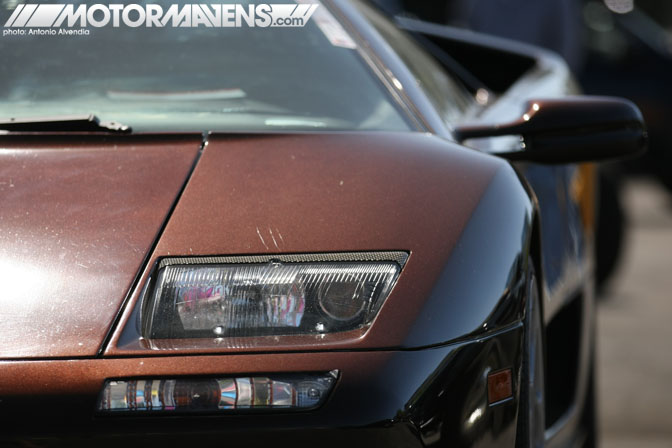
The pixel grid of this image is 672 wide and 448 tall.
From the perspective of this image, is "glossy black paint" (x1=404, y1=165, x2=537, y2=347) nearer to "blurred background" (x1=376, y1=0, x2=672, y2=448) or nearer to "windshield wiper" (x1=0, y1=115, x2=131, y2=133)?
"windshield wiper" (x1=0, y1=115, x2=131, y2=133)

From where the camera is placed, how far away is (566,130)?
102 inches

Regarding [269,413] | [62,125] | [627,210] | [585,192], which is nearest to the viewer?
[269,413]

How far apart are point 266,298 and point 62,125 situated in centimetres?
60

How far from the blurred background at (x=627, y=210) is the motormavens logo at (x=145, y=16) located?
4.13 ft

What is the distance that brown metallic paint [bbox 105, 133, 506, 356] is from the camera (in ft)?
5.99

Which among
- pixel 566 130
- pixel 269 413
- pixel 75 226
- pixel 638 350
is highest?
pixel 75 226

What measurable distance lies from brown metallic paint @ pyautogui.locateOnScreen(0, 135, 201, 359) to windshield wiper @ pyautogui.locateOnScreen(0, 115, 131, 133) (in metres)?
0.04

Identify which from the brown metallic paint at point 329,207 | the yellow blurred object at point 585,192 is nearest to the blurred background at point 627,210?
the yellow blurred object at point 585,192

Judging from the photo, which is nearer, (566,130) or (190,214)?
(190,214)


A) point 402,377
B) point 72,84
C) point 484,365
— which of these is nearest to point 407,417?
point 402,377

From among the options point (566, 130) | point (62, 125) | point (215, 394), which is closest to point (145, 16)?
point (62, 125)

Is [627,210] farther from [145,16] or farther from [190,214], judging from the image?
[190,214]

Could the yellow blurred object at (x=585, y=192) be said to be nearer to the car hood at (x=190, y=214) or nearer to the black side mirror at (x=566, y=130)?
the black side mirror at (x=566, y=130)

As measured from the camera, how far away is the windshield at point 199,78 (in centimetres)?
238
